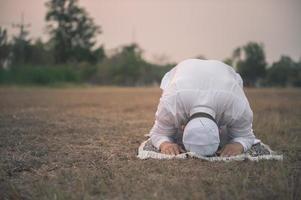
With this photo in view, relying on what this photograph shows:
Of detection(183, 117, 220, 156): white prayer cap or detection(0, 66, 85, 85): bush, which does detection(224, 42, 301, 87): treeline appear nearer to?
detection(0, 66, 85, 85): bush

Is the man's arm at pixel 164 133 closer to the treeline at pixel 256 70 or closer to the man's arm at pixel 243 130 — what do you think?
the man's arm at pixel 243 130

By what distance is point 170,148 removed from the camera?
4.26 metres

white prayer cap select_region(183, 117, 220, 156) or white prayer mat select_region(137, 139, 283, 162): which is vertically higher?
white prayer cap select_region(183, 117, 220, 156)

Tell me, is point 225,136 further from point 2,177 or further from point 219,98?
point 2,177

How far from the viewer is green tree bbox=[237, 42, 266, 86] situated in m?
53.2

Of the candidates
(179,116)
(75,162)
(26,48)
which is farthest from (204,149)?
(26,48)

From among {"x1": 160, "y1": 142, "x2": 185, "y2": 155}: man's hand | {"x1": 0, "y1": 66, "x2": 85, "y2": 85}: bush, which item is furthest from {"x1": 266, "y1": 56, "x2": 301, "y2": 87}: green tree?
{"x1": 160, "y1": 142, "x2": 185, "y2": 155}: man's hand

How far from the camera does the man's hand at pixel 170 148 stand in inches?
166

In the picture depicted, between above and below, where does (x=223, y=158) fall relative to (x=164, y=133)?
below

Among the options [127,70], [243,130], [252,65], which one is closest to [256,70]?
[252,65]

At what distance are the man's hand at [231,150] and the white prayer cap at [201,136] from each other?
0.47 feet

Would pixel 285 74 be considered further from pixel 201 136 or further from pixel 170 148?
pixel 201 136

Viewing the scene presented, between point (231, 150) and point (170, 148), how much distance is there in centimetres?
55

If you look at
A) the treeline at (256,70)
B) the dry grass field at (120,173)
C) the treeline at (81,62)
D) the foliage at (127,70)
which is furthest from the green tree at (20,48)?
the dry grass field at (120,173)
